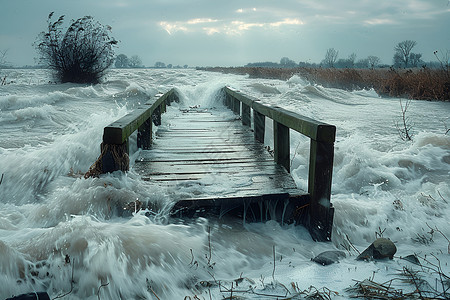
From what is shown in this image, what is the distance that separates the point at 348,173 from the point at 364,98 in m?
12.5

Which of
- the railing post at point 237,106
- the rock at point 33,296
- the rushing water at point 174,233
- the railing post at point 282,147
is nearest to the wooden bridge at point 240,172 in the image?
the railing post at point 282,147


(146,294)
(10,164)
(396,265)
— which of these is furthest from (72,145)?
(396,265)

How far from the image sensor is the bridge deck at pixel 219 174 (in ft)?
11.3

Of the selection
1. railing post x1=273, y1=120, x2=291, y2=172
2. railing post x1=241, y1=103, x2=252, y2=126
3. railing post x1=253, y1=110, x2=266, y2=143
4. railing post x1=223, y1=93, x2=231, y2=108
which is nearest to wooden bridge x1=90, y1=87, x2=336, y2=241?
railing post x1=273, y1=120, x2=291, y2=172

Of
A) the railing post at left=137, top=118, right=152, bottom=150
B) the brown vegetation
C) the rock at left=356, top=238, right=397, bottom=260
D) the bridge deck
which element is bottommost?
the rock at left=356, top=238, right=397, bottom=260

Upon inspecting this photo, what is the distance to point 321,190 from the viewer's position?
11.0ft

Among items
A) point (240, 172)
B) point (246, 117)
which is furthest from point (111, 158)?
point (246, 117)

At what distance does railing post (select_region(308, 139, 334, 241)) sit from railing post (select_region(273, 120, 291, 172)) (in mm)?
1065

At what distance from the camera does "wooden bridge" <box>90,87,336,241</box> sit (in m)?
3.34

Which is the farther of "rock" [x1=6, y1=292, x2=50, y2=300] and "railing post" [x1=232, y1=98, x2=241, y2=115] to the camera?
"railing post" [x1=232, y1=98, x2=241, y2=115]

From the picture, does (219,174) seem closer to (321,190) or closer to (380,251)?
(321,190)

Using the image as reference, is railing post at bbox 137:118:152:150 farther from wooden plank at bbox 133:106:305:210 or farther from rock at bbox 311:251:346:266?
rock at bbox 311:251:346:266

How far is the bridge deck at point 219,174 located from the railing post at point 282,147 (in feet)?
0.30

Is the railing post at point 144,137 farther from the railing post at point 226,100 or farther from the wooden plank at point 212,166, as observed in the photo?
the railing post at point 226,100
